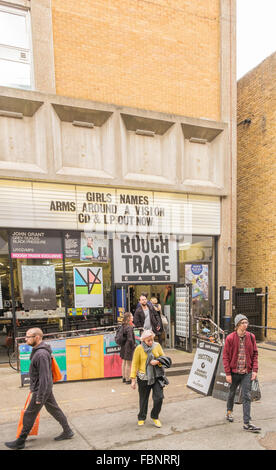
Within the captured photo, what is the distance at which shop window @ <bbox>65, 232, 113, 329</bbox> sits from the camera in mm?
9805

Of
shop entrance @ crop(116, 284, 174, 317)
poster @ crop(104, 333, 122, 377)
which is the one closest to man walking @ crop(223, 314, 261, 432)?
poster @ crop(104, 333, 122, 377)

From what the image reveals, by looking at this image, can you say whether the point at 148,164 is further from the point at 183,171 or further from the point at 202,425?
the point at 202,425

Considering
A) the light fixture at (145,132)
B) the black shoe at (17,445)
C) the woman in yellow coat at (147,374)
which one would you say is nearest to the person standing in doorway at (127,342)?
the woman in yellow coat at (147,374)

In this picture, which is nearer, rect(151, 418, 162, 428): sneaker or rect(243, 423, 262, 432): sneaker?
rect(243, 423, 262, 432): sneaker

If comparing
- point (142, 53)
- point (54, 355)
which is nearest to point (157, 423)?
point (54, 355)

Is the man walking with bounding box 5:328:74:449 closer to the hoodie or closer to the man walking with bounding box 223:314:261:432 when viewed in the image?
the hoodie

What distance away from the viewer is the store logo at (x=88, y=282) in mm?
9859

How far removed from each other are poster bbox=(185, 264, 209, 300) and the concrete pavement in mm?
4193

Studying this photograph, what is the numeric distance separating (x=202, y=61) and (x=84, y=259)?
7983mm

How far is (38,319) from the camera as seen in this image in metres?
9.48

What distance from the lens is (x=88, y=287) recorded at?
9.96m

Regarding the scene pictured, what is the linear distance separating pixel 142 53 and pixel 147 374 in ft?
31.8

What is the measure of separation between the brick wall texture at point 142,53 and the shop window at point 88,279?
4.39 metres
